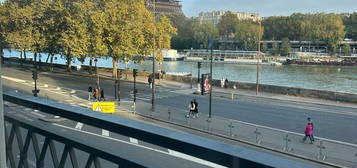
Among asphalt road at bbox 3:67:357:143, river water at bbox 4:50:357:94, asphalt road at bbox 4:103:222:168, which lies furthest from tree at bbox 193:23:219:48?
asphalt road at bbox 4:103:222:168

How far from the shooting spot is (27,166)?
3.56m

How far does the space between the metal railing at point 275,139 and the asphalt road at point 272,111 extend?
2.47 m

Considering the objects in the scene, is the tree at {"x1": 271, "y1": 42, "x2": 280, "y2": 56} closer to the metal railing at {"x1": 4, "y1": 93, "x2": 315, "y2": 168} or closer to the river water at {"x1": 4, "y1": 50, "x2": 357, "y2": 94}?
the river water at {"x1": 4, "y1": 50, "x2": 357, "y2": 94}

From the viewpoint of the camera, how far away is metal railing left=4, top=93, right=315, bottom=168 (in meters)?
1.74

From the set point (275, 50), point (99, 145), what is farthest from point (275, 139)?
point (275, 50)

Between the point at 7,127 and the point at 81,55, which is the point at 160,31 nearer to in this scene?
the point at 81,55

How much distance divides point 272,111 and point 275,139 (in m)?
10.6

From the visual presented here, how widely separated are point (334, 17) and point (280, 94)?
115100mm

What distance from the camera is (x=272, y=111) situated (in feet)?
102

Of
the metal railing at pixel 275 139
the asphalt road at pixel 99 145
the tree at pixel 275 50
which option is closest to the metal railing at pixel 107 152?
the asphalt road at pixel 99 145

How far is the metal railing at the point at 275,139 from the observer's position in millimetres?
17914

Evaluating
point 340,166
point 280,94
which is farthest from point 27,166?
point 280,94

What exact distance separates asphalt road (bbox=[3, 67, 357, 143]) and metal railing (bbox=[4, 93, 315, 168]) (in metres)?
21.5

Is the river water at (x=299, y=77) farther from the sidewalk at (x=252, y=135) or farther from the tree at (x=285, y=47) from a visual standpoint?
the sidewalk at (x=252, y=135)
